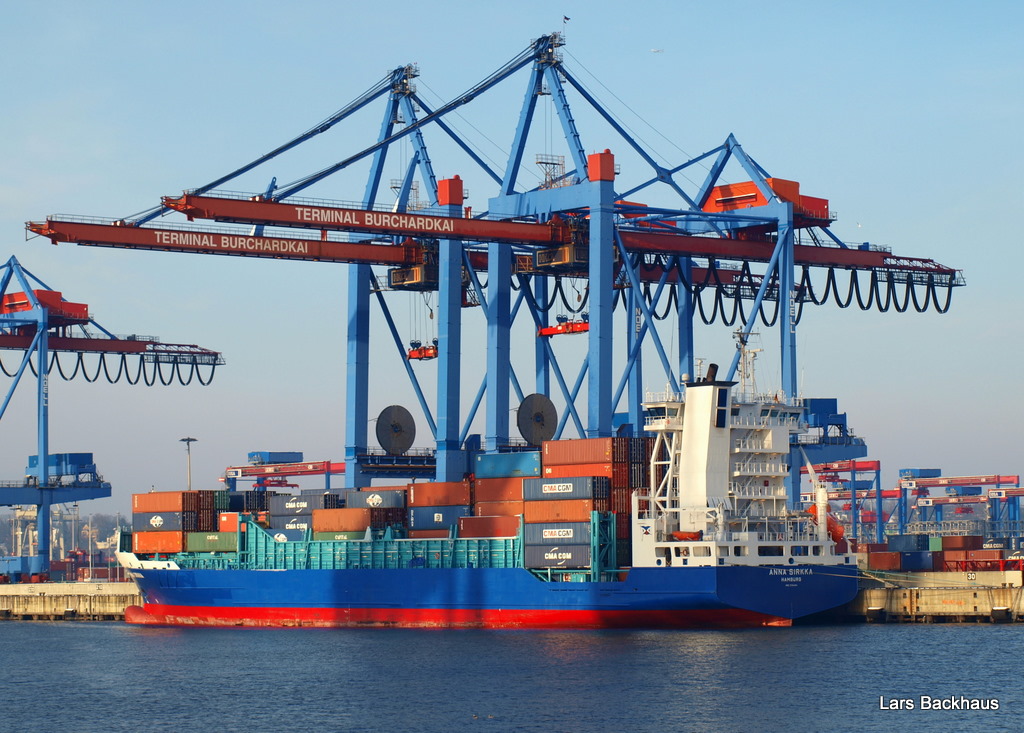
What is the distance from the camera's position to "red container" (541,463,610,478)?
63.3 meters

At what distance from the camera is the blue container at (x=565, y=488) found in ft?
206

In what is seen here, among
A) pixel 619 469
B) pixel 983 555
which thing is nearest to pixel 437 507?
pixel 619 469

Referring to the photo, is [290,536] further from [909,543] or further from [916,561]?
[909,543]

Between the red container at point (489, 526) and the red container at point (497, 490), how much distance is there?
88 cm

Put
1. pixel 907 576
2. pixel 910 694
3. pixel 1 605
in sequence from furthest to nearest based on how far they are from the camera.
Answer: pixel 1 605, pixel 907 576, pixel 910 694

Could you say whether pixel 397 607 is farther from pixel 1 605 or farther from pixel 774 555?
pixel 1 605

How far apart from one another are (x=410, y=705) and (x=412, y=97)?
1830 inches

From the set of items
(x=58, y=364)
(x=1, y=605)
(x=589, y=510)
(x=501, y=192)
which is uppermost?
(x=501, y=192)

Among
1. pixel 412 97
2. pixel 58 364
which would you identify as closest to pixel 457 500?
pixel 412 97

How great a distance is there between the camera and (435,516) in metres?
70.5

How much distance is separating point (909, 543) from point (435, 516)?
1004 inches

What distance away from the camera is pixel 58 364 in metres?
101

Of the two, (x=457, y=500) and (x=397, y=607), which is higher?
(x=457, y=500)

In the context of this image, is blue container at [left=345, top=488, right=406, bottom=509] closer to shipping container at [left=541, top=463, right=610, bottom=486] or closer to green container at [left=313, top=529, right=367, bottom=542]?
green container at [left=313, top=529, right=367, bottom=542]
